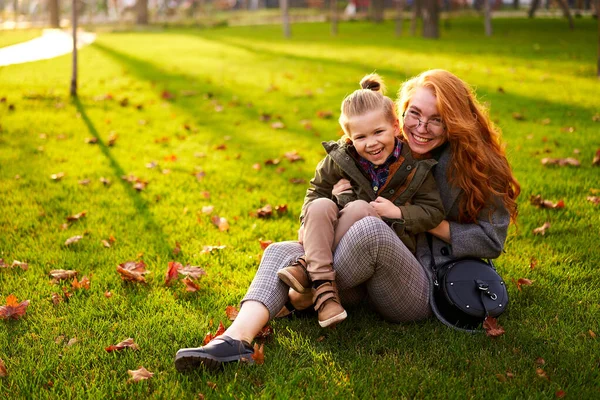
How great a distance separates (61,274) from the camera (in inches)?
159

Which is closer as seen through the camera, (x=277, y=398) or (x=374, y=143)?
(x=277, y=398)

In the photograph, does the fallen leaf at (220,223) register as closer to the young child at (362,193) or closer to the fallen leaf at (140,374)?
the young child at (362,193)

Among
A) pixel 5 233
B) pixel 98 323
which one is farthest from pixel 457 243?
pixel 5 233

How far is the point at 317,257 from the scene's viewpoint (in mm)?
3148

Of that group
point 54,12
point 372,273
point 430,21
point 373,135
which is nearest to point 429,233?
point 372,273

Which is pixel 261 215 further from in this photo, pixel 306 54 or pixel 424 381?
pixel 306 54

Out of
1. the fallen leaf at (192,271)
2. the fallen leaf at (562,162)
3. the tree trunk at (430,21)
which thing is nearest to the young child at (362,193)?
the fallen leaf at (192,271)

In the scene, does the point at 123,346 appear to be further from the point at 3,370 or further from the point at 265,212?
the point at 265,212

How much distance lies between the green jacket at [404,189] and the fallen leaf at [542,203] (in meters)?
2.20

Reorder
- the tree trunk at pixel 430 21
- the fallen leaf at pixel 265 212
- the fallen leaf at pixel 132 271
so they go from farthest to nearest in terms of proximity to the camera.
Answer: the tree trunk at pixel 430 21
the fallen leaf at pixel 265 212
the fallen leaf at pixel 132 271

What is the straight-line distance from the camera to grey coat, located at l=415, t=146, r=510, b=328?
341 cm

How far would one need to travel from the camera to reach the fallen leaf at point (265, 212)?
5.21 m

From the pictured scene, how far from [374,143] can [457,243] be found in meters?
0.69

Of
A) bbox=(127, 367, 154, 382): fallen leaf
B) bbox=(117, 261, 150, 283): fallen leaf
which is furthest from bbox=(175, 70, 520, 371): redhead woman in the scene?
bbox=(117, 261, 150, 283): fallen leaf
